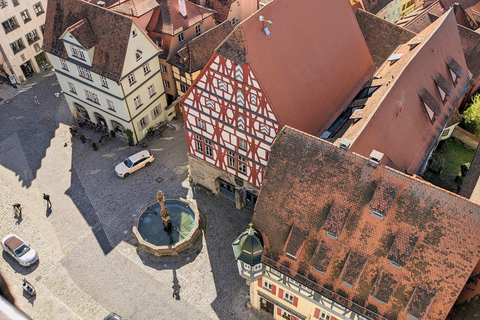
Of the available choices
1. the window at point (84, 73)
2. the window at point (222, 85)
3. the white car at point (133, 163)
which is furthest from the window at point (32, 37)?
the window at point (222, 85)

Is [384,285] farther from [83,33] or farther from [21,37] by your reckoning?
[21,37]

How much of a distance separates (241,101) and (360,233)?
12606 mm

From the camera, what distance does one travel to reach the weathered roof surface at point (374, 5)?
174 ft

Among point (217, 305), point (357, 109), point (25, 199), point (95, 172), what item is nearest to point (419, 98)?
point (357, 109)

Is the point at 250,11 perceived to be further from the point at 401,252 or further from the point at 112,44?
the point at 401,252

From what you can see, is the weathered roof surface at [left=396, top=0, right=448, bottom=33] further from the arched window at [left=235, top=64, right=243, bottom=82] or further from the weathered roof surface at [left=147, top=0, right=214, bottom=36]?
the arched window at [left=235, top=64, right=243, bottom=82]

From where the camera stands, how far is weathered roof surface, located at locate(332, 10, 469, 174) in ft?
92.9

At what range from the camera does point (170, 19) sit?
143 feet

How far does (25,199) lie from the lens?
39.2 m

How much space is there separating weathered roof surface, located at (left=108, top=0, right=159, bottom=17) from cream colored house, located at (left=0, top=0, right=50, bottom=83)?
505 inches

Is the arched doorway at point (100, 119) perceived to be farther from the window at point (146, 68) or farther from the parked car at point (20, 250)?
the parked car at point (20, 250)

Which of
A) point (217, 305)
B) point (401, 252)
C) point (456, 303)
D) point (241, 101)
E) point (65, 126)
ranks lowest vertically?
point (217, 305)

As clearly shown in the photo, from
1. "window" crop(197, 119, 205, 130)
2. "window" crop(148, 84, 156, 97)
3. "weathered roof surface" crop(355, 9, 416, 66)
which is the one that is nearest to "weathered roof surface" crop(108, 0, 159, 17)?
"window" crop(148, 84, 156, 97)

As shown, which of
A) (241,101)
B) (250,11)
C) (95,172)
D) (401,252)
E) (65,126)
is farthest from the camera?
(250,11)
